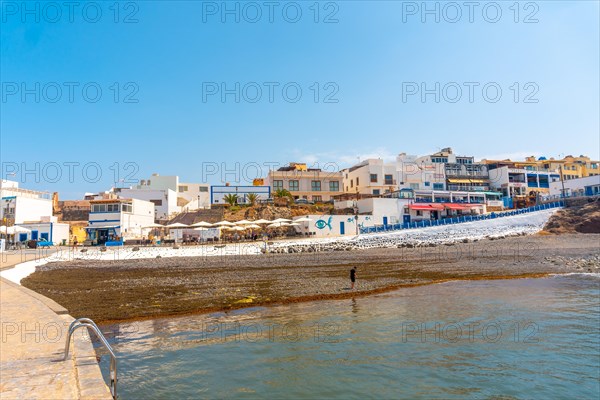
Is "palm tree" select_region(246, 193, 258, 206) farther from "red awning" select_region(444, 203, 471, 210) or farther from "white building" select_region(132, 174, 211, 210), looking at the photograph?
"red awning" select_region(444, 203, 471, 210)

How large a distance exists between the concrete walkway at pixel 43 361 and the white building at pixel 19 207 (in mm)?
46935

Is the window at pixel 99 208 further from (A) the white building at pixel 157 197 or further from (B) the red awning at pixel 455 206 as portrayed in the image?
(B) the red awning at pixel 455 206

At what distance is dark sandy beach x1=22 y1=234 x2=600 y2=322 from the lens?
643 inches

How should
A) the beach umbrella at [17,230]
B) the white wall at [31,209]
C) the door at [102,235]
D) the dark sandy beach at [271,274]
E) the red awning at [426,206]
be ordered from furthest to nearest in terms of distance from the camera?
1. the red awning at [426,206]
2. the white wall at [31,209]
3. the door at [102,235]
4. the beach umbrella at [17,230]
5. the dark sandy beach at [271,274]

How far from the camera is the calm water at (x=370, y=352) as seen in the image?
8625 millimetres

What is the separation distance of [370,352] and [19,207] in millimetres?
59008

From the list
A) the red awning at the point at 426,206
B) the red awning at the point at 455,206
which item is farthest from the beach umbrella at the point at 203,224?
the red awning at the point at 455,206

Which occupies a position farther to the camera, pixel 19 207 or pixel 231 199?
pixel 231 199

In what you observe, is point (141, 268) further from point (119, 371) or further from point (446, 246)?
point (446, 246)

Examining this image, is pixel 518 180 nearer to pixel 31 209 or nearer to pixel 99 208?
pixel 99 208

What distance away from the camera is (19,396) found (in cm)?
554

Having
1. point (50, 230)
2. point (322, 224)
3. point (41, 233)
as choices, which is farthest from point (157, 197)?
point (322, 224)

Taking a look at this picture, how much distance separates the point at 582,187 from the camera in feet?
197

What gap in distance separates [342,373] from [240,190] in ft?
197
